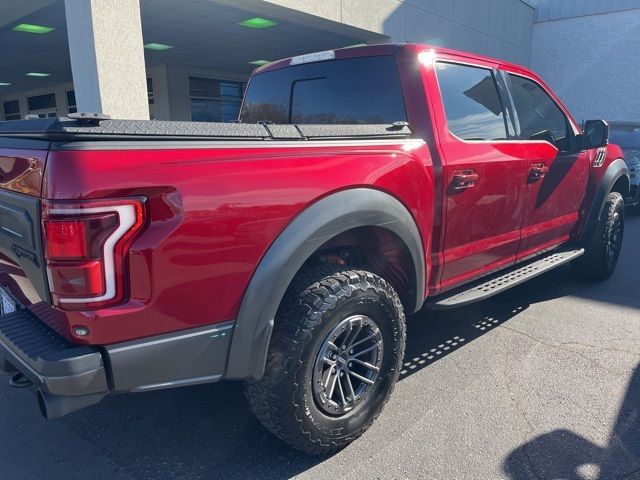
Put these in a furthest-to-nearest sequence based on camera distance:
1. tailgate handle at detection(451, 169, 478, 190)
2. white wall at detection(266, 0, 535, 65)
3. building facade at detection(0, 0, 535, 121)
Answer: white wall at detection(266, 0, 535, 65), building facade at detection(0, 0, 535, 121), tailgate handle at detection(451, 169, 478, 190)

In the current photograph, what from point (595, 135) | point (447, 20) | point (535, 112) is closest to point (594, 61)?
Result: point (447, 20)

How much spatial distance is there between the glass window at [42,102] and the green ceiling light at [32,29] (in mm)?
11111

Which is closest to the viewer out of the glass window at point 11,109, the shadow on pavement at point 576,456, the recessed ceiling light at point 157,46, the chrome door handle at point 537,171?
the shadow on pavement at point 576,456

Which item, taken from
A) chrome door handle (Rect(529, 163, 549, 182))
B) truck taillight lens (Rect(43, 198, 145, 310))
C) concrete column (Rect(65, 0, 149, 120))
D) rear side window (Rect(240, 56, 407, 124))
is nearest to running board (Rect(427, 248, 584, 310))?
chrome door handle (Rect(529, 163, 549, 182))

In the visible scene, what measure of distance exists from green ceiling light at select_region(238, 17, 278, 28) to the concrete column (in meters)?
3.83

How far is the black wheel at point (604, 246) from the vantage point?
4738 millimetres

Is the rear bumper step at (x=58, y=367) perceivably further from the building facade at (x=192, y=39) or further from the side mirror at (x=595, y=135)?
the building facade at (x=192, y=39)

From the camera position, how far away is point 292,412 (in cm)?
220

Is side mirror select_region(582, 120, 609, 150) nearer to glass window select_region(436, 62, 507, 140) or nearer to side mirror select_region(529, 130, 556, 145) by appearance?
side mirror select_region(529, 130, 556, 145)

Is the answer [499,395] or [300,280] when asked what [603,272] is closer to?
[499,395]

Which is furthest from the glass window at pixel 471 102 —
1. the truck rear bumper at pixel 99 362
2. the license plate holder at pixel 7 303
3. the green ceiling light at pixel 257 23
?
the green ceiling light at pixel 257 23

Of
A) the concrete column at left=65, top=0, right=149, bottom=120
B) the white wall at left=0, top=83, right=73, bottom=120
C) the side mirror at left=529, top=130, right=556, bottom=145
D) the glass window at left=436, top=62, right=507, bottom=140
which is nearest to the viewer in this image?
the glass window at left=436, top=62, right=507, bottom=140

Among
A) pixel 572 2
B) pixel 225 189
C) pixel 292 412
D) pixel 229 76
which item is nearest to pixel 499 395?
pixel 292 412

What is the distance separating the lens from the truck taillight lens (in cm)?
163
